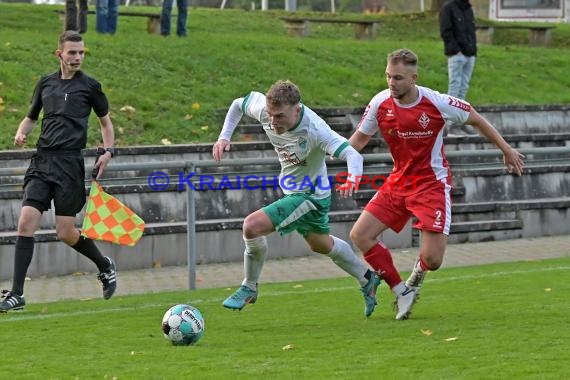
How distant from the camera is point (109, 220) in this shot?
39.4 feet

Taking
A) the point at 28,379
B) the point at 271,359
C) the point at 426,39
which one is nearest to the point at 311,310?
the point at 271,359

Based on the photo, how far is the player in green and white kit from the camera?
32.0 ft

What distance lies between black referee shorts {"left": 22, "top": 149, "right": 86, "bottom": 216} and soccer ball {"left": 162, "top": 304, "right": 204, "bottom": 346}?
248 centimetres

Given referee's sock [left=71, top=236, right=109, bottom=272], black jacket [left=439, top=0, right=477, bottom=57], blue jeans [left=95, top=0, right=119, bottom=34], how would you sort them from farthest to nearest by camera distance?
blue jeans [left=95, top=0, right=119, bottom=34] < black jacket [left=439, top=0, right=477, bottom=57] < referee's sock [left=71, top=236, right=109, bottom=272]

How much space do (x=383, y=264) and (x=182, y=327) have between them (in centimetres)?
207

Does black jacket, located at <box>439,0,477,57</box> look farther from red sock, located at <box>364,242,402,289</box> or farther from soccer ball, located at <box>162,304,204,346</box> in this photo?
soccer ball, located at <box>162,304,204,346</box>

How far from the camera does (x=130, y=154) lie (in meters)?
16.8

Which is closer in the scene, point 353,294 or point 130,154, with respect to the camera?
point 353,294

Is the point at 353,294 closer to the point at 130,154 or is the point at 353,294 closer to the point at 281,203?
the point at 281,203

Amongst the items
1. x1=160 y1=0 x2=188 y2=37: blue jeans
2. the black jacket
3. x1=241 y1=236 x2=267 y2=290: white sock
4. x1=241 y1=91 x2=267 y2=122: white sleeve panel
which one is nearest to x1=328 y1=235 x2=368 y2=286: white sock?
x1=241 y1=236 x2=267 y2=290: white sock

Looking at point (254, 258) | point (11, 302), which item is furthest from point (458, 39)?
point (11, 302)

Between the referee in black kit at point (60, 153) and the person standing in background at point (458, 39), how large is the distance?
9.17 m

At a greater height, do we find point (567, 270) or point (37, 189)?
point (37, 189)

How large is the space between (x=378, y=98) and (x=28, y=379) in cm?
372
